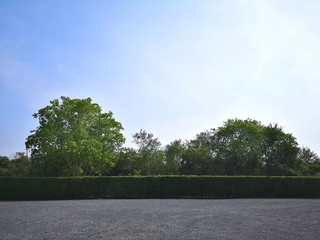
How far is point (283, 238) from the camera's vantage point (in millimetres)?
7512

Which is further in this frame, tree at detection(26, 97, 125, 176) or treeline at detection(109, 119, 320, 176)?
treeline at detection(109, 119, 320, 176)

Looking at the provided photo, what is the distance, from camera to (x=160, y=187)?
27.8m

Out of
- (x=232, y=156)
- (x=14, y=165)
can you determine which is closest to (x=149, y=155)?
(x=232, y=156)

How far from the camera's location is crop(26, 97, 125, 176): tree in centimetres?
3488

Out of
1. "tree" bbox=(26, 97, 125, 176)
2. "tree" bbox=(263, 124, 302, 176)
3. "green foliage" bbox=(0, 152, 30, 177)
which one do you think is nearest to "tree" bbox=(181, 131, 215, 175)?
"tree" bbox=(263, 124, 302, 176)

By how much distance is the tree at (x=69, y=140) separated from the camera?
3488 cm

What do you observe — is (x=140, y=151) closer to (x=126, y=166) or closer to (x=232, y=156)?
(x=126, y=166)

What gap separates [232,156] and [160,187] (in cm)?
2409

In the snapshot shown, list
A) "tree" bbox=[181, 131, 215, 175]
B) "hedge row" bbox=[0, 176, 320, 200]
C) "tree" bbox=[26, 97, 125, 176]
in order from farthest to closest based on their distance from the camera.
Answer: "tree" bbox=[181, 131, 215, 175]
"tree" bbox=[26, 97, 125, 176]
"hedge row" bbox=[0, 176, 320, 200]

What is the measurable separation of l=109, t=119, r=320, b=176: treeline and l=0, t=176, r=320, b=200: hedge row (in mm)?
16250

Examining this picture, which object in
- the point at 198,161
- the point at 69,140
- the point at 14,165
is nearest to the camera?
A: the point at 69,140

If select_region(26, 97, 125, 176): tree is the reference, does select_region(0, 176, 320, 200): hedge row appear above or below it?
below

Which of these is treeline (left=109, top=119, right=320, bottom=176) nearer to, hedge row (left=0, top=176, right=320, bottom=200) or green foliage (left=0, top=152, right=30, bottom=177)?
hedge row (left=0, top=176, right=320, bottom=200)

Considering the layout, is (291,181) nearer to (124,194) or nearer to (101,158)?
(124,194)
